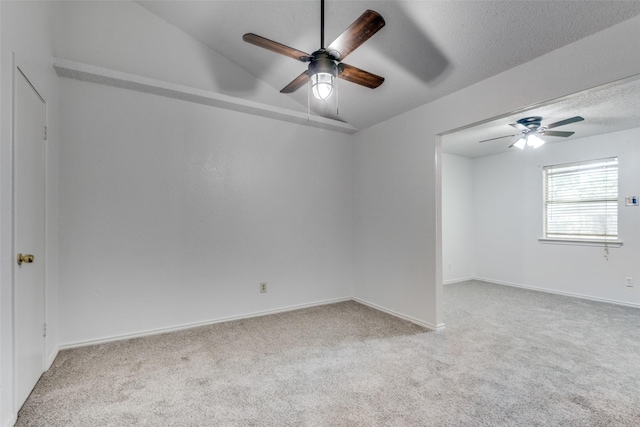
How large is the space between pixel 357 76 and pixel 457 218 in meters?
4.30

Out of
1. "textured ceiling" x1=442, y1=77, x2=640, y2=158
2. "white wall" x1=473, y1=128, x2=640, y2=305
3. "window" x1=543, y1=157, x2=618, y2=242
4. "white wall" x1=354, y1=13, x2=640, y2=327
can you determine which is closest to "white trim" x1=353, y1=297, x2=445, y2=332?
"white wall" x1=354, y1=13, x2=640, y2=327

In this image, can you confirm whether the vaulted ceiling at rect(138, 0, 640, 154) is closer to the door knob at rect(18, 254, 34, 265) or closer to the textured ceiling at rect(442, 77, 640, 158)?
the textured ceiling at rect(442, 77, 640, 158)

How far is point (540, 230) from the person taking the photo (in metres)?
4.85

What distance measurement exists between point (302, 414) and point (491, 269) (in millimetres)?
4939

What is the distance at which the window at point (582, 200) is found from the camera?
166 inches

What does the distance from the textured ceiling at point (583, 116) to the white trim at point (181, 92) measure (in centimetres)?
187

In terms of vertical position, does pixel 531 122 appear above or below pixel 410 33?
below

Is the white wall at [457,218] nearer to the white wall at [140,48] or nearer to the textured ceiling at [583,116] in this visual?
the textured ceiling at [583,116]

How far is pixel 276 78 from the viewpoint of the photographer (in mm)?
3465

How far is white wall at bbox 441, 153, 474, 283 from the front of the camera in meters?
5.40

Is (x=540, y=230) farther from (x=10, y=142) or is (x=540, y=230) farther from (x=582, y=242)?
(x=10, y=142)

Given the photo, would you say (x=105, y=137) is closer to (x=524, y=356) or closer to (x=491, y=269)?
(x=524, y=356)

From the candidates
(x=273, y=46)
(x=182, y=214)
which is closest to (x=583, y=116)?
(x=273, y=46)

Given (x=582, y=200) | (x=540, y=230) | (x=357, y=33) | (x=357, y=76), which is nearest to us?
(x=357, y=33)
